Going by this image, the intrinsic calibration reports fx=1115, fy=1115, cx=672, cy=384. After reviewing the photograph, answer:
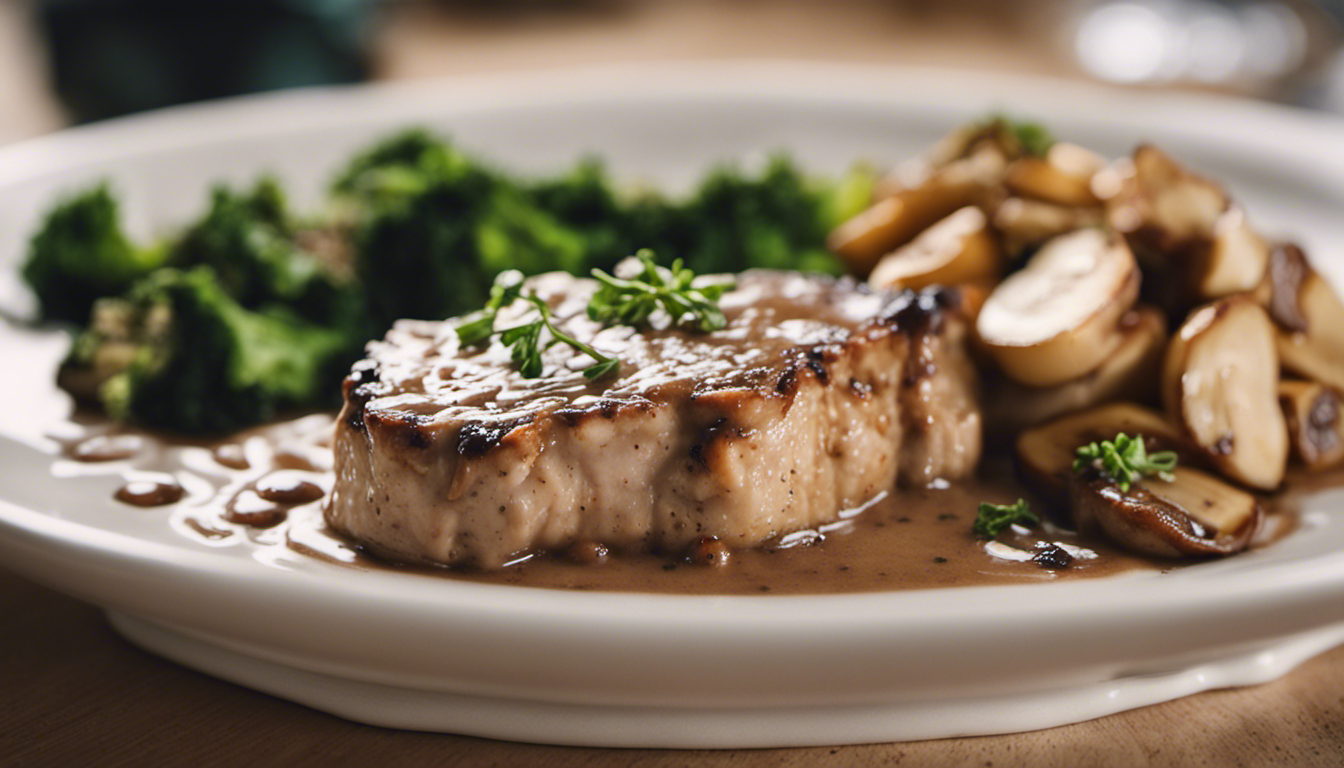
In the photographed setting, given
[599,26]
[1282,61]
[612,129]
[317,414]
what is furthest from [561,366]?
[599,26]

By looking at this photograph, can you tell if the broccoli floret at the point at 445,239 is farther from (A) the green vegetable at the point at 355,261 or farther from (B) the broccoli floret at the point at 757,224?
(B) the broccoli floret at the point at 757,224

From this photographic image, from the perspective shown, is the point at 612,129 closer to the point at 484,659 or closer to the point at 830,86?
the point at 830,86

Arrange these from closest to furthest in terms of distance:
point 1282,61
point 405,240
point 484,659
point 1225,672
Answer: point 484,659
point 1225,672
point 405,240
point 1282,61

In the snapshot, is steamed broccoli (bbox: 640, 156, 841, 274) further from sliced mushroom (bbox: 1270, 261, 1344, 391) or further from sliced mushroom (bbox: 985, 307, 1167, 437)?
sliced mushroom (bbox: 1270, 261, 1344, 391)

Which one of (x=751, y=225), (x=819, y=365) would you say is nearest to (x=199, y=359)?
(x=819, y=365)

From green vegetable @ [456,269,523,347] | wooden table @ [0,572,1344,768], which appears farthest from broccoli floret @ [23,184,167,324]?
wooden table @ [0,572,1344,768]

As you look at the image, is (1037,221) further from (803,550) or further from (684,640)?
(684,640)
